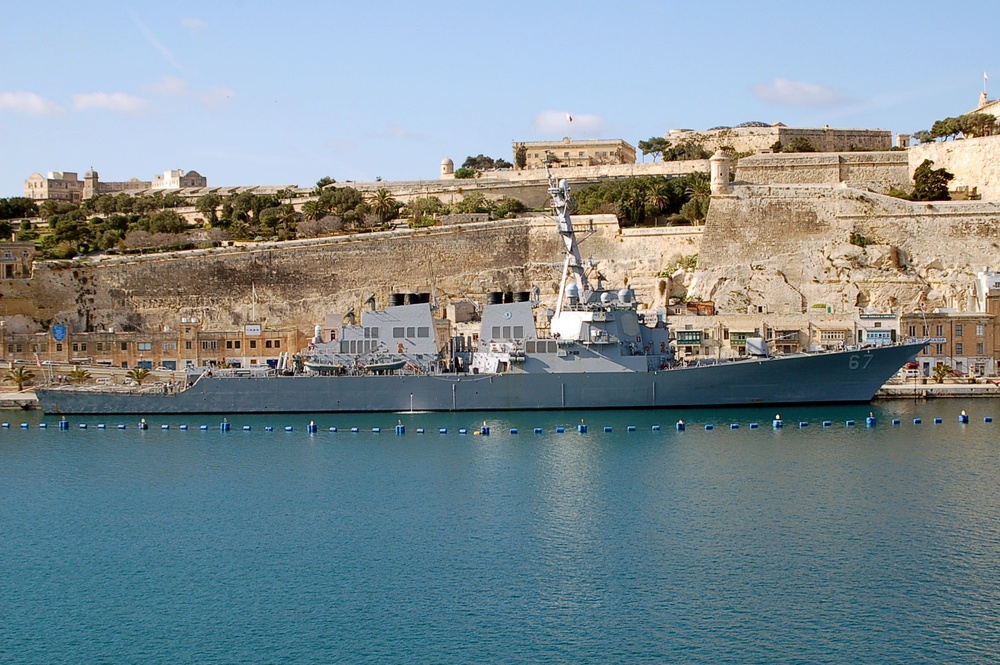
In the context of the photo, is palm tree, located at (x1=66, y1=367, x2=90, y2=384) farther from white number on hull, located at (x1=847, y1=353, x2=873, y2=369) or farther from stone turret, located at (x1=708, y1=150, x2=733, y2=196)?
stone turret, located at (x1=708, y1=150, x2=733, y2=196)

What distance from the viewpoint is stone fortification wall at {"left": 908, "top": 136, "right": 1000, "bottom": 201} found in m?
48.1

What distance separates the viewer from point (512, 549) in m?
17.5

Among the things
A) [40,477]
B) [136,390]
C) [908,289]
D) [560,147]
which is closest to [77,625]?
[40,477]

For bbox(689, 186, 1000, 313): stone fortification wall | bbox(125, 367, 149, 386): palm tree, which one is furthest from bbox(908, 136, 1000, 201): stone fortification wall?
bbox(125, 367, 149, 386): palm tree

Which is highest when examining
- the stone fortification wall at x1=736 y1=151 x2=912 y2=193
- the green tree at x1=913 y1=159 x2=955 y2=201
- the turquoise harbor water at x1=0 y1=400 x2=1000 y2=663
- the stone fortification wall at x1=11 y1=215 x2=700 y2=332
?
the stone fortification wall at x1=736 y1=151 x2=912 y2=193

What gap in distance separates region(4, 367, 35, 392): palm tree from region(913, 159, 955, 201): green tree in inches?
1434

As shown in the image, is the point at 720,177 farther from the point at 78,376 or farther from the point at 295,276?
the point at 78,376

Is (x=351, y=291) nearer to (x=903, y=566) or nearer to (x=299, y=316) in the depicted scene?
(x=299, y=316)

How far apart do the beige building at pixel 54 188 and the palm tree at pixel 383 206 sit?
37496mm

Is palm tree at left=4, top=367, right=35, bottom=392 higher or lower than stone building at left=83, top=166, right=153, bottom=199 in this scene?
lower

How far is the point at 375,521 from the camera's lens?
19.5 metres

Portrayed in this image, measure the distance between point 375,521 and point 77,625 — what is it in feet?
19.2

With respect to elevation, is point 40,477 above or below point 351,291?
below

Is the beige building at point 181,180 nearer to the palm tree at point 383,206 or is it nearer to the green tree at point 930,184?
the palm tree at point 383,206
